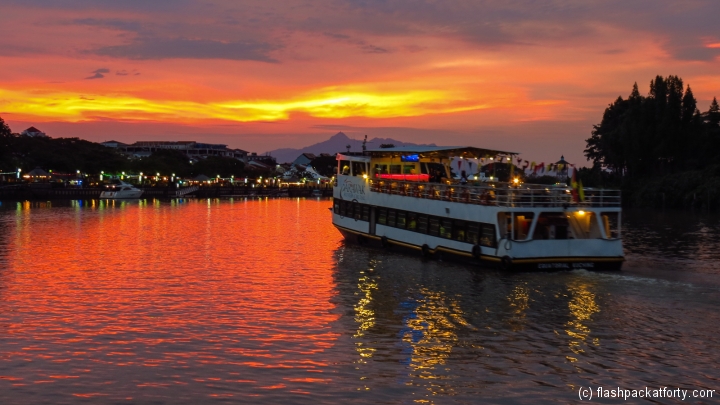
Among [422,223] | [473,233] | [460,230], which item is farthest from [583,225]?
[422,223]

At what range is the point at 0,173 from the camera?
445 feet

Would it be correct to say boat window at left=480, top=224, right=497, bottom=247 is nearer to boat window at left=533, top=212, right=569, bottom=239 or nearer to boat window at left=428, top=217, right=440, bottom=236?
boat window at left=533, top=212, right=569, bottom=239

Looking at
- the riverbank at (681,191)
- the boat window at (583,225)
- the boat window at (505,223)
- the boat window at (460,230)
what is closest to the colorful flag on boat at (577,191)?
the boat window at (583,225)

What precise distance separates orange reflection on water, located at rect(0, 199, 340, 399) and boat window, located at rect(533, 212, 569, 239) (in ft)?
31.5

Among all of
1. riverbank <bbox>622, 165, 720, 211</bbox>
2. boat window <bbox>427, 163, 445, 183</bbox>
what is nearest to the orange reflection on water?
boat window <bbox>427, 163, 445, 183</bbox>

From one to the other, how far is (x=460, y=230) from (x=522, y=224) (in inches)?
147

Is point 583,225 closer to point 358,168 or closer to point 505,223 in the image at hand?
point 505,223

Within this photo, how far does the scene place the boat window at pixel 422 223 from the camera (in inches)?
1572

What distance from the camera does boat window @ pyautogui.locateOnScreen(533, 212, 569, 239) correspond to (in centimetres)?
3356

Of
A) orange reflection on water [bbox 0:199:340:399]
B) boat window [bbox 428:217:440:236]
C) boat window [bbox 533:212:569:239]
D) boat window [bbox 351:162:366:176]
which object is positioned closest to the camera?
orange reflection on water [bbox 0:199:340:399]

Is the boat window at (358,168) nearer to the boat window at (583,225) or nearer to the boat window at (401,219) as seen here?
the boat window at (401,219)

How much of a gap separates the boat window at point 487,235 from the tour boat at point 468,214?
1.8 inches

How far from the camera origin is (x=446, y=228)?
125 feet

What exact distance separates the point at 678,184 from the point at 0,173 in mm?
111361
